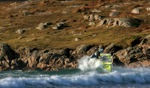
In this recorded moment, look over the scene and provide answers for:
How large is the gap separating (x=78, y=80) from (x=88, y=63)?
25970mm

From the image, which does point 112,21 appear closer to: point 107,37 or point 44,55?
point 107,37

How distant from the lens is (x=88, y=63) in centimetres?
6838

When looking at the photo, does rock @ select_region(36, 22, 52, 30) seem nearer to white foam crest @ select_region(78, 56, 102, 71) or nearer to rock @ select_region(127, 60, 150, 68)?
white foam crest @ select_region(78, 56, 102, 71)

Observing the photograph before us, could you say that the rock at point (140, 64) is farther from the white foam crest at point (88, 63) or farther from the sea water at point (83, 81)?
the sea water at point (83, 81)

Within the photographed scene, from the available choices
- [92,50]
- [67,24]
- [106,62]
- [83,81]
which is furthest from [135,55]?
[67,24]

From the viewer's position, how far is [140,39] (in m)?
81.4

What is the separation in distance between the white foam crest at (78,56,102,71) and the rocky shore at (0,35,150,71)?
1358 mm

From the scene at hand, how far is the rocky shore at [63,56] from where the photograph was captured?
242 feet

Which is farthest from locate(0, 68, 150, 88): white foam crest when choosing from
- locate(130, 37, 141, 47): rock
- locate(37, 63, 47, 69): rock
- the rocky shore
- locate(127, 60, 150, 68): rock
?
locate(130, 37, 141, 47): rock

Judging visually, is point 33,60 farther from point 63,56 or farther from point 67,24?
point 67,24

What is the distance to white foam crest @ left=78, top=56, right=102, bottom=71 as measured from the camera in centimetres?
6054

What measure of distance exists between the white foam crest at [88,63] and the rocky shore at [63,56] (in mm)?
1358

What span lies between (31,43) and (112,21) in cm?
2407

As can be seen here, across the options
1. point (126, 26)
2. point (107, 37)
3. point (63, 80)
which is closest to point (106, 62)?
point (63, 80)
